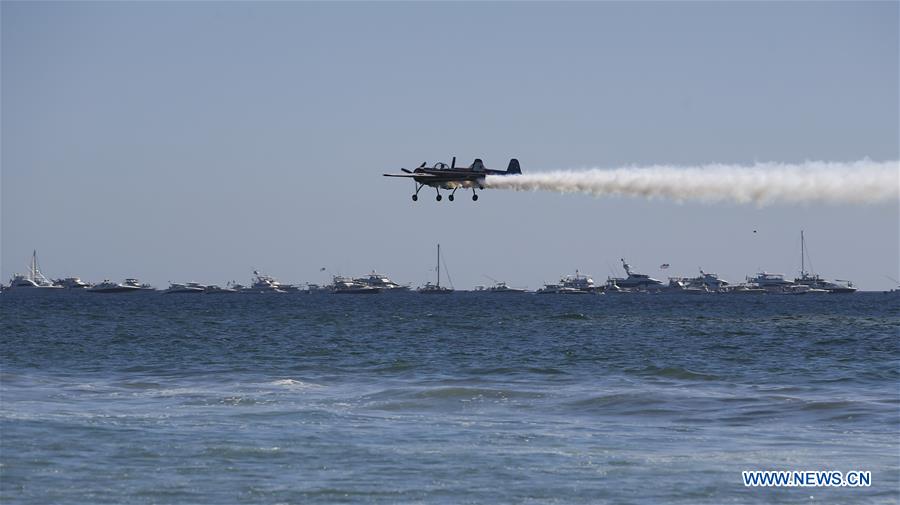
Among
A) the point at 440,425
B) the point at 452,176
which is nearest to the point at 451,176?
the point at 452,176

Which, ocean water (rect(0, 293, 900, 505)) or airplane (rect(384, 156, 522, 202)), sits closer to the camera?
ocean water (rect(0, 293, 900, 505))

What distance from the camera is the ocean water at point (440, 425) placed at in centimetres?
2205

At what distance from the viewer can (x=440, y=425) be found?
98.2 feet

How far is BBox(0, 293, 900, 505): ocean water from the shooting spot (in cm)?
2205

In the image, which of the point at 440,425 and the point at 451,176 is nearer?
the point at 440,425

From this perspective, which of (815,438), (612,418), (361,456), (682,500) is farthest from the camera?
(612,418)

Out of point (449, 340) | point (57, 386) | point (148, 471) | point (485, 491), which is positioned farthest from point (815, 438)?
point (449, 340)

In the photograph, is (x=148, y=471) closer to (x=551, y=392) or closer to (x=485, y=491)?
(x=485, y=491)

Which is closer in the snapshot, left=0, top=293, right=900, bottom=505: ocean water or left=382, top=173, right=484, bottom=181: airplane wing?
left=0, top=293, right=900, bottom=505: ocean water

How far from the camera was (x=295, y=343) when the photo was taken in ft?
226

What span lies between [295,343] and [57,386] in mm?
28999

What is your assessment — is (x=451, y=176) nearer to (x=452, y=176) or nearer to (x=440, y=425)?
(x=452, y=176)

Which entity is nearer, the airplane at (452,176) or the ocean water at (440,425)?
the ocean water at (440,425)

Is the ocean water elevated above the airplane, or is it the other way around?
the airplane
